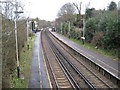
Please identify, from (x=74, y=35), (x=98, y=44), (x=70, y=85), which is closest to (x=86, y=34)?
(x=98, y=44)

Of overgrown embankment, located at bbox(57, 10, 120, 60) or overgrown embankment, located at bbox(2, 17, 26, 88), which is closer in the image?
overgrown embankment, located at bbox(2, 17, 26, 88)

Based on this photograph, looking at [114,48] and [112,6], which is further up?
[112,6]

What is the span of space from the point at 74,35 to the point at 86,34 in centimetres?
1183

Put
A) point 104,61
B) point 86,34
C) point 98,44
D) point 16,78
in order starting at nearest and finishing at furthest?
point 16,78
point 104,61
point 98,44
point 86,34

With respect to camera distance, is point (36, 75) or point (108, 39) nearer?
point (36, 75)

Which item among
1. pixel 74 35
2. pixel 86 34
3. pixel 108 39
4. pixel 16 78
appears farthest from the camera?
pixel 74 35

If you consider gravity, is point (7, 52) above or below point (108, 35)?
below

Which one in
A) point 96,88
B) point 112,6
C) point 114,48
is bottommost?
point 96,88

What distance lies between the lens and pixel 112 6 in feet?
194

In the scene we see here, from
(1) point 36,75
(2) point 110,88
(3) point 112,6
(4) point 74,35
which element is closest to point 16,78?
(1) point 36,75

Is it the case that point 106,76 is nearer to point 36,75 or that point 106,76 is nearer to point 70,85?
point 70,85

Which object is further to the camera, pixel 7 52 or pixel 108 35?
pixel 108 35

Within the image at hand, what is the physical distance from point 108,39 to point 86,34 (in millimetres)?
13399

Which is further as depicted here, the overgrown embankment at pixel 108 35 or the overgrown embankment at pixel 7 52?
the overgrown embankment at pixel 108 35
